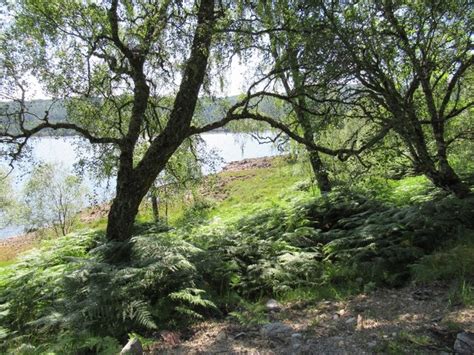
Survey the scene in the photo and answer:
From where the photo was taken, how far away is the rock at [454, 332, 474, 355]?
10.2 ft

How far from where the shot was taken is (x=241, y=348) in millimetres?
3971

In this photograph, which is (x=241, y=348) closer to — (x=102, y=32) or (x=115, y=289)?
(x=115, y=289)

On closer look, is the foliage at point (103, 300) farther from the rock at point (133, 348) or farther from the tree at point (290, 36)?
the tree at point (290, 36)

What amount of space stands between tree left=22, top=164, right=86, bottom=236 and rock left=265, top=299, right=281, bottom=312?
29.3 metres

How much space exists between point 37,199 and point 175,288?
30.9 metres

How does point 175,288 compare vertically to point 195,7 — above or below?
below

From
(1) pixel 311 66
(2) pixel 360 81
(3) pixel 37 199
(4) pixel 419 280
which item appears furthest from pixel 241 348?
(3) pixel 37 199

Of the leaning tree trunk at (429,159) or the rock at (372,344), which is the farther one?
the leaning tree trunk at (429,159)

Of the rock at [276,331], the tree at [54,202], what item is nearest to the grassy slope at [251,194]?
the tree at [54,202]

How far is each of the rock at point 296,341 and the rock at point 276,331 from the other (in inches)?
4.1

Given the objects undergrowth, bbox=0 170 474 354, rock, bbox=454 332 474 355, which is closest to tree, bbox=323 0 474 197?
undergrowth, bbox=0 170 474 354

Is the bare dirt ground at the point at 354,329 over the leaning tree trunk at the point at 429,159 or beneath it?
beneath

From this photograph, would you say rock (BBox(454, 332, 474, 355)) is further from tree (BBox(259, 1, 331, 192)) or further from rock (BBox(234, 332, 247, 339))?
tree (BBox(259, 1, 331, 192))

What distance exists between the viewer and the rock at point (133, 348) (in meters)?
3.92
